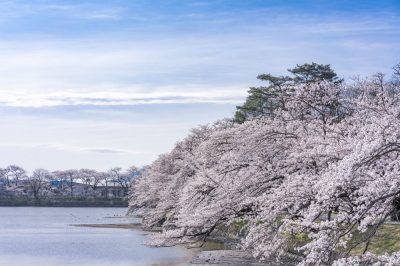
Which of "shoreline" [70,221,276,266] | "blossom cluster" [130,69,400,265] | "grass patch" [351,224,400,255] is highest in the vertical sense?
"blossom cluster" [130,69,400,265]

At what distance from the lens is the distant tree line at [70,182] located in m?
117

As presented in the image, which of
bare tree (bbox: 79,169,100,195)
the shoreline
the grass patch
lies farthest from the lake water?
bare tree (bbox: 79,169,100,195)

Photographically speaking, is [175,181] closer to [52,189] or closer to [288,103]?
[288,103]

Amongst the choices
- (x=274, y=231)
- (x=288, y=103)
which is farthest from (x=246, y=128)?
(x=274, y=231)

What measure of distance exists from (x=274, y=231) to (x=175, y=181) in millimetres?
19273

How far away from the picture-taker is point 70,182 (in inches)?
4916

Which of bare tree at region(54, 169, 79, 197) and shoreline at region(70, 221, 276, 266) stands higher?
bare tree at region(54, 169, 79, 197)

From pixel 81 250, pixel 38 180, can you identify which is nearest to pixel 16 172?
pixel 38 180

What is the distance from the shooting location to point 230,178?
2188 cm

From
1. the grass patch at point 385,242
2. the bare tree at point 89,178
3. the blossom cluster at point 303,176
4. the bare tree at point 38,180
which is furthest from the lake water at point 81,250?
the bare tree at point 89,178

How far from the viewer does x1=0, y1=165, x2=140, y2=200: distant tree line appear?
384 ft

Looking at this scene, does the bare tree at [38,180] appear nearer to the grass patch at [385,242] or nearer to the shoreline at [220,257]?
the shoreline at [220,257]

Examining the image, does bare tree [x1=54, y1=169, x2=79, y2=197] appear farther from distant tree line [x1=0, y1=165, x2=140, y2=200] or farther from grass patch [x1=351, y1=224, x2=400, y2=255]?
grass patch [x1=351, y1=224, x2=400, y2=255]

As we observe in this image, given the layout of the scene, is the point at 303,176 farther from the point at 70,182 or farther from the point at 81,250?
the point at 70,182
